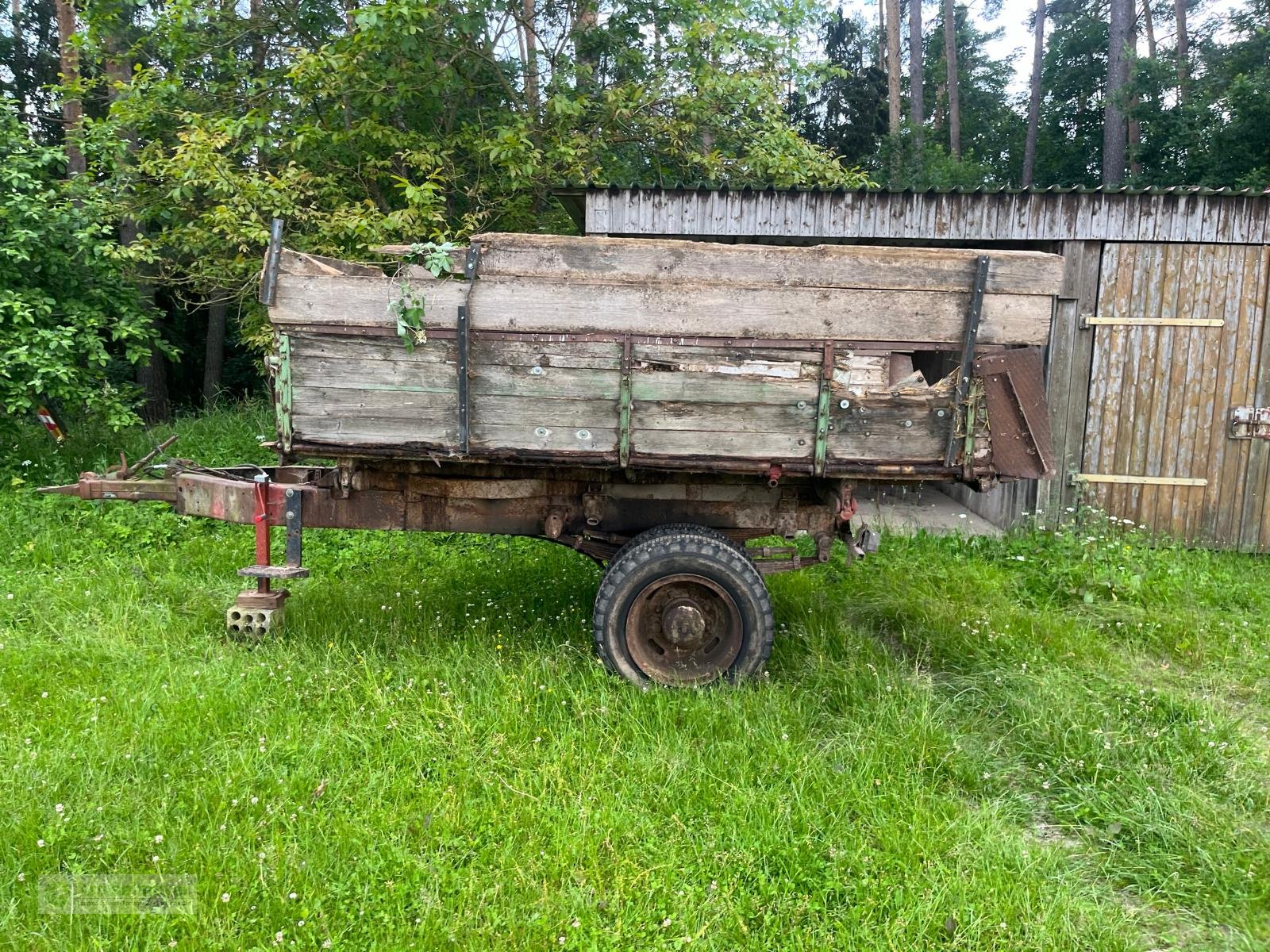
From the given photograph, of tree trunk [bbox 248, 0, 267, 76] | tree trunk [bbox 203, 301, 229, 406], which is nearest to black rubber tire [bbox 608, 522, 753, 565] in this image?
tree trunk [bbox 248, 0, 267, 76]

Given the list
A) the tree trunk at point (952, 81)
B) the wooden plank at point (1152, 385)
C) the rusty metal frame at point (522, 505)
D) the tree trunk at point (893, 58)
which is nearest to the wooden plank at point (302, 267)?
the rusty metal frame at point (522, 505)

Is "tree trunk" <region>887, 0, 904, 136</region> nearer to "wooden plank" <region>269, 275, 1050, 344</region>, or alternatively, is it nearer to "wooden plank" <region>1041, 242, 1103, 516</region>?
"wooden plank" <region>1041, 242, 1103, 516</region>

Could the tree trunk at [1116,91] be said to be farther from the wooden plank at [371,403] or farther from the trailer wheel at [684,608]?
the wooden plank at [371,403]

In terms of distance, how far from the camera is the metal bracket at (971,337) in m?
3.42

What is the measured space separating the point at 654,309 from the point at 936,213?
14.0 feet

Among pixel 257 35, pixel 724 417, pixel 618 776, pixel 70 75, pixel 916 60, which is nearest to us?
pixel 618 776

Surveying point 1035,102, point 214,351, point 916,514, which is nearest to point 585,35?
point 916,514

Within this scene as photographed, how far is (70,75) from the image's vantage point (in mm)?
9844

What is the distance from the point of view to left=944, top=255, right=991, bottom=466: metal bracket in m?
3.42

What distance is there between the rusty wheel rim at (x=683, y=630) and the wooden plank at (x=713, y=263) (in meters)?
1.37

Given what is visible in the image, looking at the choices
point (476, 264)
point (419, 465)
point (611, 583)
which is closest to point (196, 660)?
point (419, 465)

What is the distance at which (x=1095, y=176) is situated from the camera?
22.3 meters

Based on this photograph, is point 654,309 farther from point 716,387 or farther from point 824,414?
point 824,414

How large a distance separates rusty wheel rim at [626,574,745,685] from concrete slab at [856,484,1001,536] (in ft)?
10.4
